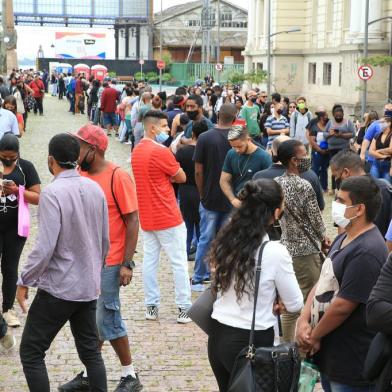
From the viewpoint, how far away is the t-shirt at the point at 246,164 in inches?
347

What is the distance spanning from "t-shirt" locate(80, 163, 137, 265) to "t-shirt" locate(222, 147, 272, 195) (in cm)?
245

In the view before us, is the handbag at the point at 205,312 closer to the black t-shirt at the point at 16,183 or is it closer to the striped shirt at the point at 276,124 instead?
the black t-shirt at the point at 16,183

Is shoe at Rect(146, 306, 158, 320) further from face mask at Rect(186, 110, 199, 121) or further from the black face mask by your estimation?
face mask at Rect(186, 110, 199, 121)

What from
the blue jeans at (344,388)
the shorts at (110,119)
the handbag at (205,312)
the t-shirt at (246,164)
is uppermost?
the t-shirt at (246,164)

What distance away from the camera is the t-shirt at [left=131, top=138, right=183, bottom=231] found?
328 inches

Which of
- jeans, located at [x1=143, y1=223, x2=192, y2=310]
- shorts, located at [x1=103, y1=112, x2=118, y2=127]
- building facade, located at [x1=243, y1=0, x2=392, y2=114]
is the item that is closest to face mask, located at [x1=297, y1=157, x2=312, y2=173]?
jeans, located at [x1=143, y1=223, x2=192, y2=310]

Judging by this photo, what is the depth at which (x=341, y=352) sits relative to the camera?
470 cm

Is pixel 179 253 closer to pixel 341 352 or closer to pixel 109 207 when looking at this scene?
pixel 109 207

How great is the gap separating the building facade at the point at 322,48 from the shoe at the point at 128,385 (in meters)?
32.7

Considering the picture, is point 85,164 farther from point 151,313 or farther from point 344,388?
point 151,313

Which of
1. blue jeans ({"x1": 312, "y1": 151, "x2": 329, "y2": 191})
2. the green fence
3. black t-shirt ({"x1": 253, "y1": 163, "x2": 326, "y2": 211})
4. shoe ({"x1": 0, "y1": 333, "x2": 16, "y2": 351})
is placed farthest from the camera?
the green fence

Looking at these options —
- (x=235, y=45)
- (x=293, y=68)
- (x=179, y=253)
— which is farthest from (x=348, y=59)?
(x=235, y=45)

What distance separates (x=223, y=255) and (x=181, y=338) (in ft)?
11.3

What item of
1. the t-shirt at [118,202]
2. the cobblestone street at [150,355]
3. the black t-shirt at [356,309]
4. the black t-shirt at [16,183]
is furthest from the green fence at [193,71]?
the black t-shirt at [356,309]
